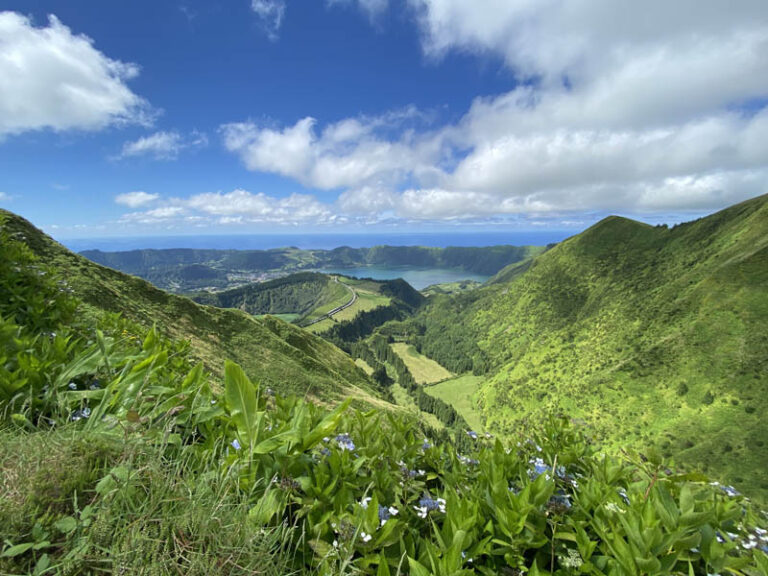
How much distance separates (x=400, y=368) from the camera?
608 feet

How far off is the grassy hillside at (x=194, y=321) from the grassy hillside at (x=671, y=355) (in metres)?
41.0

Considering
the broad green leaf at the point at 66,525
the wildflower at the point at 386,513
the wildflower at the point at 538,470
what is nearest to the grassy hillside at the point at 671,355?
the wildflower at the point at 538,470

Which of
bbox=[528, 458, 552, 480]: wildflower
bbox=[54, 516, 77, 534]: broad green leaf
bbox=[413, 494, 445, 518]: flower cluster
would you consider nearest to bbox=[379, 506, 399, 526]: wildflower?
bbox=[413, 494, 445, 518]: flower cluster

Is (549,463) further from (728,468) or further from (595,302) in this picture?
(595,302)

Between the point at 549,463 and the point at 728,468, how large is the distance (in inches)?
3821

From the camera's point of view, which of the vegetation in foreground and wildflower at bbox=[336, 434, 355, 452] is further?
wildflower at bbox=[336, 434, 355, 452]

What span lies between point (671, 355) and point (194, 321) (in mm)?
129419

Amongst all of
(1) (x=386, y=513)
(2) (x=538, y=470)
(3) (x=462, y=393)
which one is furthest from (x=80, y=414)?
(3) (x=462, y=393)

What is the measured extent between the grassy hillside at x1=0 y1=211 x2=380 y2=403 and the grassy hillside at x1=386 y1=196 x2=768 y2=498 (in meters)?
41.0

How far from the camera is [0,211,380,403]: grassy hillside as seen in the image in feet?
84.6

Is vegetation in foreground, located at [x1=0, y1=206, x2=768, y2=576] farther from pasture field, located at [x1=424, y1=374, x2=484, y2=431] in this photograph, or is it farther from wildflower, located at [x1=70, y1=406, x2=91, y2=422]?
pasture field, located at [x1=424, y1=374, x2=484, y2=431]

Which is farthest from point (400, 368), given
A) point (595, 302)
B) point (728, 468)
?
point (728, 468)

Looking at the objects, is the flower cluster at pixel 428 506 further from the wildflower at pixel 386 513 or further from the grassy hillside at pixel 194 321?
the grassy hillside at pixel 194 321

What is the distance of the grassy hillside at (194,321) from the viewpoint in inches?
1016
